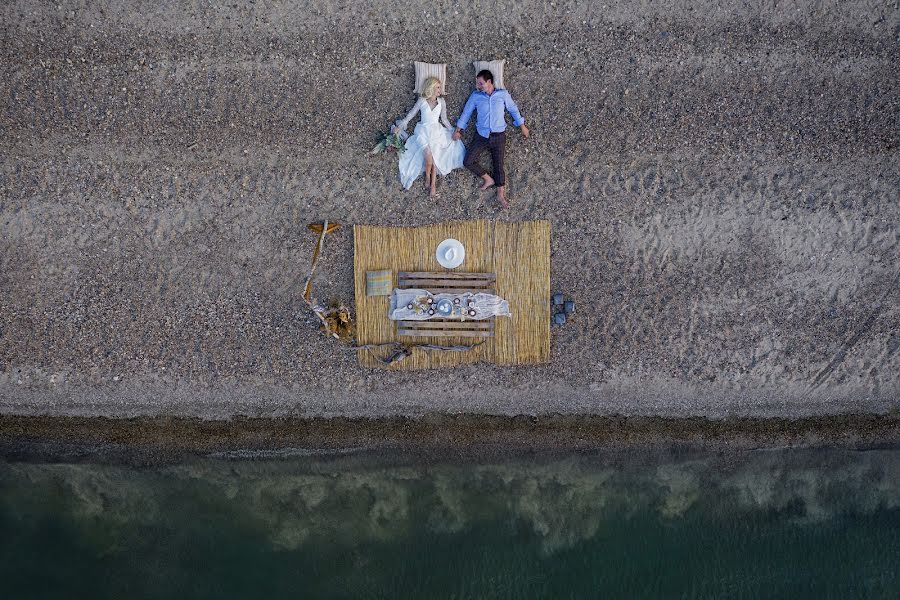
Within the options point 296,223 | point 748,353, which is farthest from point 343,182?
point 748,353

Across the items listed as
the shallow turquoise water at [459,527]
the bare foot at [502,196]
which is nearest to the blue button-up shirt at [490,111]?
the bare foot at [502,196]

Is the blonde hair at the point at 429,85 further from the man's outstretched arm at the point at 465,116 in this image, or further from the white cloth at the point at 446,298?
the white cloth at the point at 446,298

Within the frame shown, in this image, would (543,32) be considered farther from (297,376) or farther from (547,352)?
(297,376)

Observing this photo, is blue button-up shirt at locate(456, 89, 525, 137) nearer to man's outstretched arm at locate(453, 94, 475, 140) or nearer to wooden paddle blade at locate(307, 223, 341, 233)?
man's outstretched arm at locate(453, 94, 475, 140)

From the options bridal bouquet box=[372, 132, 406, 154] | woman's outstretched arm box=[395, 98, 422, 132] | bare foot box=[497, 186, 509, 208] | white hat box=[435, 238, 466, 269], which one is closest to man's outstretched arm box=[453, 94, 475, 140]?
woman's outstretched arm box=[395, 98, 422, 132]

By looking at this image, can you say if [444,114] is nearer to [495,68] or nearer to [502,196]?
[495,68]

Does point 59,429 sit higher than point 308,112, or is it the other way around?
point 308,112
